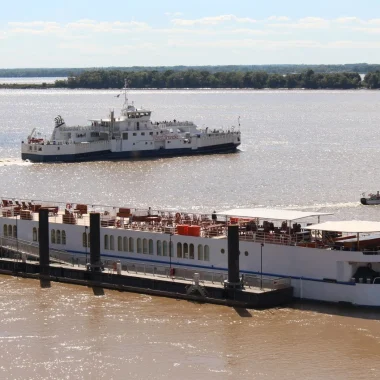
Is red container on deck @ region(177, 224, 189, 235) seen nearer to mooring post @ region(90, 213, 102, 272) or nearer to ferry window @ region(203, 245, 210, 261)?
ferry window @ region(203, 245, 210, 261)

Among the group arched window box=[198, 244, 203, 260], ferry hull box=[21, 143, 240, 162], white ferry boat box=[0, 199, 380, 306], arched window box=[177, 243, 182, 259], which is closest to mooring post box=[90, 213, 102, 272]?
white ferry boat box=[0, 199, 380, 306]

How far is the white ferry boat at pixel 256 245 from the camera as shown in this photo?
44.5 meters

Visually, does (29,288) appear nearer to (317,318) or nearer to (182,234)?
(182,234)

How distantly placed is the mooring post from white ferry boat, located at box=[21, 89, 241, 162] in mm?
66994

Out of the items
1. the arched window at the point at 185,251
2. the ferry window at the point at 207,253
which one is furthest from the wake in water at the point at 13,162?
the ferry window at the point at 207,253

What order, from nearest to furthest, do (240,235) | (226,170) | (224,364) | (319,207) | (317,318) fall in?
(224,364)
(317,318)
(240,235)
(319,207)
(226,170)

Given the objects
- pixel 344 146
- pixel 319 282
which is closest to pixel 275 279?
pixel 319 282

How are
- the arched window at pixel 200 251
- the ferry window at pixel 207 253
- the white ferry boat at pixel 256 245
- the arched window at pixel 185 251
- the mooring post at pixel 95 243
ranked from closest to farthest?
the white ferry boat at pixel 256 245, the ferry window at pixel 207 253, the arched window at pixel 200 251, the mooring post at pixel 95 243, the arched window at pixel 185 251

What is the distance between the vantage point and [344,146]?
422ft

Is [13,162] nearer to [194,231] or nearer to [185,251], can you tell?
[185,251]

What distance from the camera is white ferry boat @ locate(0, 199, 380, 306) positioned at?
146 feet

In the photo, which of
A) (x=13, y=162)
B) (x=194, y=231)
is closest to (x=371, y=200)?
(x=194, y=231)

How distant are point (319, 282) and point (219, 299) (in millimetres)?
3958

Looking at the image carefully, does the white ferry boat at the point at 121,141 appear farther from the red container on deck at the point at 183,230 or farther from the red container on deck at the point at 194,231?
the red container on deck at the point at 194,231
